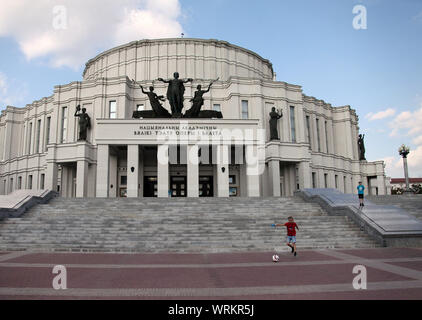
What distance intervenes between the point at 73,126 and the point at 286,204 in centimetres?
2647

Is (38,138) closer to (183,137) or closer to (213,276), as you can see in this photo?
(183,137)

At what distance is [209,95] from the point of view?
3697 centimetres

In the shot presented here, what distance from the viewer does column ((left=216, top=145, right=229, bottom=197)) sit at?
84.2 feet

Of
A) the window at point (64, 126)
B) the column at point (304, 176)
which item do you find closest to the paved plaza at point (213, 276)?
the column at point (304, 176)

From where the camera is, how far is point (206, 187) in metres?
33.2

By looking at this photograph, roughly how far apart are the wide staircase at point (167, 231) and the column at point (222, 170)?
20.4 ft

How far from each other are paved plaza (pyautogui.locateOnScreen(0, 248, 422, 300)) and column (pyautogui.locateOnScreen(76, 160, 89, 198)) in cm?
1901

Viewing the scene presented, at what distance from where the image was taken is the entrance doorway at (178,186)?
32812 mm

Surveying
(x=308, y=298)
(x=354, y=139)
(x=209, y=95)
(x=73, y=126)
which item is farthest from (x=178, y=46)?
(x=308, y=298)

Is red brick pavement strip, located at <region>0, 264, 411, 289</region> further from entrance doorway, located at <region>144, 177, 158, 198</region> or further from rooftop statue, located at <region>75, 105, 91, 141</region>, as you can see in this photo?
rooftop statue, located at <region>75, 105, 91, 141</region>

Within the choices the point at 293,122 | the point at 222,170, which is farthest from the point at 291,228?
the point at 293,122

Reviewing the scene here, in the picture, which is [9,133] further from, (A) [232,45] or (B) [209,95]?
(A) [232,45]

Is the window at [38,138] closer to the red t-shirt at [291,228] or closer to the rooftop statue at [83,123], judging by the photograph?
the rooftop statue at [83,123]
